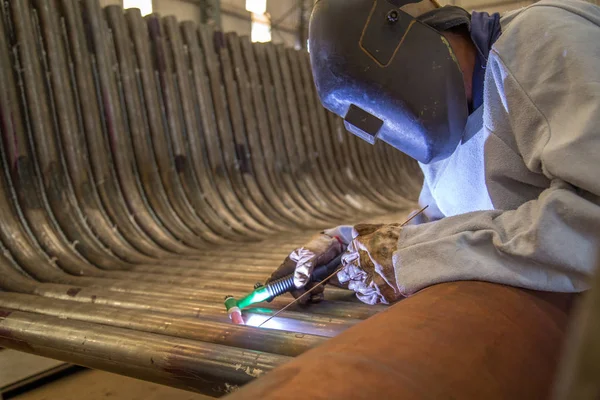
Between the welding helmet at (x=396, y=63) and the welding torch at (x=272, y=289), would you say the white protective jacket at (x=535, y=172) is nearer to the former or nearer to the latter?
the welding helmet at (x=396, y=63)

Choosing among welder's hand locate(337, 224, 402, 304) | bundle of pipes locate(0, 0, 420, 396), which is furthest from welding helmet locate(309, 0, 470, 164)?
bundle of pipes locate(0, 0, 420, 396)

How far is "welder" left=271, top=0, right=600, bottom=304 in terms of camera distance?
760 millimetres

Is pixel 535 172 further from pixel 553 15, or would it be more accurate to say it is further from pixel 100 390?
pixel 100 390

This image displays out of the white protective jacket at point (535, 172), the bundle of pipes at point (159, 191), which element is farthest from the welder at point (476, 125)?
the bundle of pipes at point (159, 191)

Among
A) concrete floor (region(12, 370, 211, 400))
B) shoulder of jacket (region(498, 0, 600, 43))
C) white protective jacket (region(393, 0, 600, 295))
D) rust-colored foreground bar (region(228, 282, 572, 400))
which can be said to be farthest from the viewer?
concrete floor (region(12, 370, 211, 400))

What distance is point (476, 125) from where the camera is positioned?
3.73ft

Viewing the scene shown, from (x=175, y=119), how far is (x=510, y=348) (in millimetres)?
3030

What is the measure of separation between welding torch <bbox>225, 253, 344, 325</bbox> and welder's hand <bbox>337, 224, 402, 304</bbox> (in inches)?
7.4

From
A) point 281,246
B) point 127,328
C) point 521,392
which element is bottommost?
point 281,246

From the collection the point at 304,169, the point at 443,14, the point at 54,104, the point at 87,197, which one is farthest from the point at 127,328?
the point at 304,169

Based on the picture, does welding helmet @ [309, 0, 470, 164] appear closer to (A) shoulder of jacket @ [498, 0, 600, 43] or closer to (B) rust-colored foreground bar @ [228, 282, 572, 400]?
(A) shoulder of jacket @ [498, 0, 600, 43]

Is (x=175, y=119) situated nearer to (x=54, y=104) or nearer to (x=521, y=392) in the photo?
(x=54, y=104)

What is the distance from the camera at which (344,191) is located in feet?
13.8

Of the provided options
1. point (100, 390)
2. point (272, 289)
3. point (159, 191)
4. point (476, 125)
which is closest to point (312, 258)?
point (272, 289)
